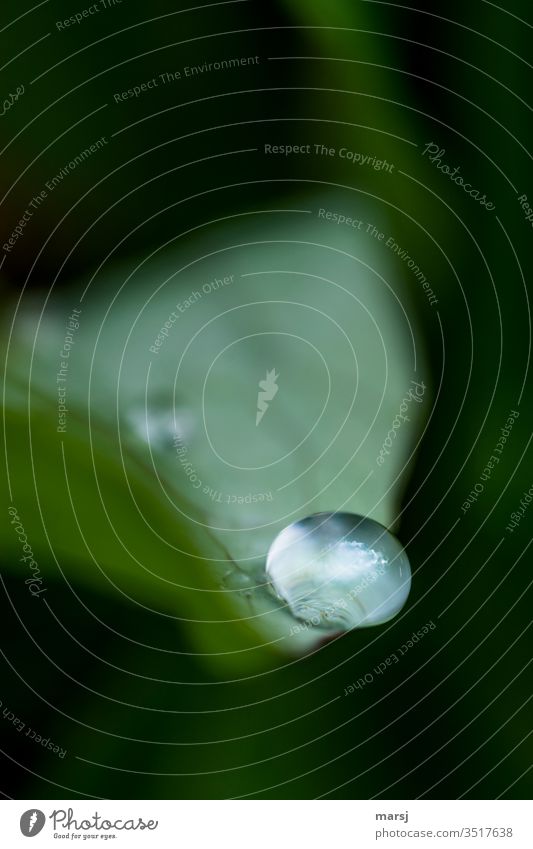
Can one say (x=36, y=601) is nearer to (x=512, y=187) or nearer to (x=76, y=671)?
(x=76, y=671)

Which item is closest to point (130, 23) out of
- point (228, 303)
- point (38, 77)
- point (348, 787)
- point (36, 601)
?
point (38, 77)

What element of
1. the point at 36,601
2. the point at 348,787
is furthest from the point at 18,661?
the point at 348,787

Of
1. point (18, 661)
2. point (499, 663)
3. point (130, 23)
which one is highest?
point (130, 23)

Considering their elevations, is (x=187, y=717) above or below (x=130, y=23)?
below

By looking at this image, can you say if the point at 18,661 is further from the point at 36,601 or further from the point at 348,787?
the point at 348,787

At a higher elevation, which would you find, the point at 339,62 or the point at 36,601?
the point at 339,62

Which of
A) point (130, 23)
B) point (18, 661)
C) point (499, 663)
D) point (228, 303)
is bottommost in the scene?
point (18, 661)
